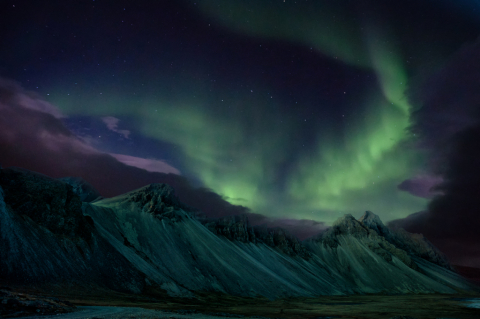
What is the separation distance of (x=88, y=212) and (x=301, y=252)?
100945 millimetres

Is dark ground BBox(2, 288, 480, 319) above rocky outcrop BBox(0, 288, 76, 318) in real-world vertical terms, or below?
below

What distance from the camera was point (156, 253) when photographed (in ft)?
218

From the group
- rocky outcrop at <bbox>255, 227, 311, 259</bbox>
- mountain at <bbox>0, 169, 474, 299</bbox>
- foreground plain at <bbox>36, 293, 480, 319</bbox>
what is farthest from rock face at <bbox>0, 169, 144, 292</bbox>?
rocky outcrop at <bbox>255, 227, 311, 259</bbox>

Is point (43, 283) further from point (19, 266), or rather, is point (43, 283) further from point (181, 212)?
point (181, 212)

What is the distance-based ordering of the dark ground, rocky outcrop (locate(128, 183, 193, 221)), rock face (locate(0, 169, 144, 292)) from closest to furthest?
the dark ground
rock face (locate(0, 169, 144, 292))
rocky outcrop (locate(128, 183, 193, 221))

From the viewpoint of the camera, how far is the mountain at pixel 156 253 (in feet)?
131

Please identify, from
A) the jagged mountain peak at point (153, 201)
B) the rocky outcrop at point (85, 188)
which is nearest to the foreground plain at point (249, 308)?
the jagged mountain peak at point (153, 201)

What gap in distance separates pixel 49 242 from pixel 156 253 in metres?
27.4

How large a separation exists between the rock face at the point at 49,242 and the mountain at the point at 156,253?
147mm

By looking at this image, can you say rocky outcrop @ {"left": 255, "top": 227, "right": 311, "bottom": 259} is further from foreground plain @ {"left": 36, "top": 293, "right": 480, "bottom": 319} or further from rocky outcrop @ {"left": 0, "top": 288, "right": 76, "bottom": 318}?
rocky outcrop @ {"left": 0, "top": 288, "right": 76, "bottom": 318}

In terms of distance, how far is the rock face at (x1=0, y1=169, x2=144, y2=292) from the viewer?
35.0 metres

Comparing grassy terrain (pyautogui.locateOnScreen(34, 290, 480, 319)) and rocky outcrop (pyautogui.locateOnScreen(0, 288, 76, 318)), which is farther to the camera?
grassy terrain (pyautogui.locateOnScreen(34, 290, 480, 319))

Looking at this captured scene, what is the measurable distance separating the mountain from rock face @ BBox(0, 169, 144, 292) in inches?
5.8

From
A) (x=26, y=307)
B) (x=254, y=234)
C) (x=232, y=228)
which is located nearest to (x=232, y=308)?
Answer: (x=26, y=307)
